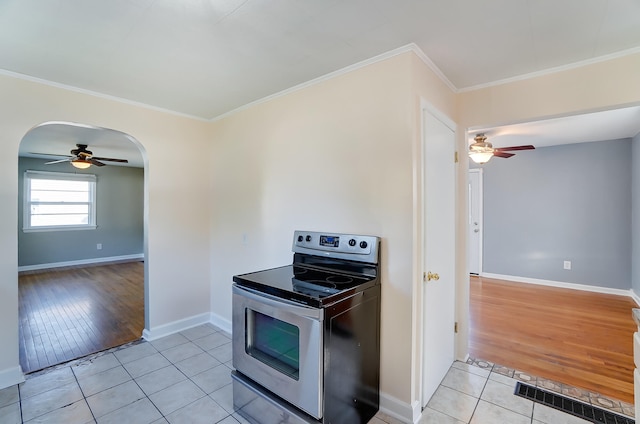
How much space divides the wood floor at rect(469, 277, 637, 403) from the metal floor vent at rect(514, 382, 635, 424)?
10.7 inches

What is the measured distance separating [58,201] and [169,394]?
6.55 metres

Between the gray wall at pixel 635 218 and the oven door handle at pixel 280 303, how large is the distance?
4971 millimetres

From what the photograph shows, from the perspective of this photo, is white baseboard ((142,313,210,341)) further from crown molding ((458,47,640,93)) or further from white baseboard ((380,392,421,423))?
crown molding ((458,47,640,93))

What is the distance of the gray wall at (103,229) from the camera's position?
6102 millimetres

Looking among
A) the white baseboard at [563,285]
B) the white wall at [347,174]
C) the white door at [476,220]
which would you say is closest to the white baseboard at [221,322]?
the white wall at [347,174]

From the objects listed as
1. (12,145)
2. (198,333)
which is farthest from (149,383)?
(12,145)

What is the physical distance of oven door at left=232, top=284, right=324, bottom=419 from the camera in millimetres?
1498

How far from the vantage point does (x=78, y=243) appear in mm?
6688

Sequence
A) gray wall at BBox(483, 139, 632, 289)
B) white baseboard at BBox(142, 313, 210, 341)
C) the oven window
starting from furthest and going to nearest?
gray wall at BBox(483, 139, 632, 289) < white baseboard at BBox(142, 313, 210, 341) < the oven window

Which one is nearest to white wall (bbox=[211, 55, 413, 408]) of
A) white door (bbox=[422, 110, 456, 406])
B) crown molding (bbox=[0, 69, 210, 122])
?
white door (bbox=[422, 110, 456, 406])

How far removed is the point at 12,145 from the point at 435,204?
320cm

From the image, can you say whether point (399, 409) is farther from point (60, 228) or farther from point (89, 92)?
point (60, 228)

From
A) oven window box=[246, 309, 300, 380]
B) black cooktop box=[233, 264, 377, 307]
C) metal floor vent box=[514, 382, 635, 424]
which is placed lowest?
metal floor vent box=[514, 382, 635, 424]

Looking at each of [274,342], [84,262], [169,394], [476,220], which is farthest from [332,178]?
[84,262]
